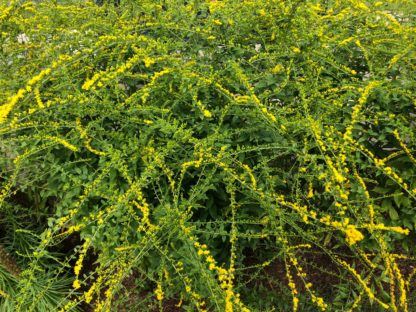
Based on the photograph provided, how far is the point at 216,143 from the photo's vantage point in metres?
2.21

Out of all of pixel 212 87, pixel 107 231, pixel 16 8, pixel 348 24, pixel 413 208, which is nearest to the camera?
pixel 107 231

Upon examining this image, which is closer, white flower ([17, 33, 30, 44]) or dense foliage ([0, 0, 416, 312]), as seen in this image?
dense foliage ([0, 0, 416, 312])

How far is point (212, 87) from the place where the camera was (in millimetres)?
2488

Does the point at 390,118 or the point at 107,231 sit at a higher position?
the point at 390,118

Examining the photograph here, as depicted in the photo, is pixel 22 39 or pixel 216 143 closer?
pixel 216 143

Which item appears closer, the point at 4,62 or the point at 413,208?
the point at 413,208

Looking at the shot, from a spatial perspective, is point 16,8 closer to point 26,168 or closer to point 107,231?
point 26,168

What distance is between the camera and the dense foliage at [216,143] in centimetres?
207

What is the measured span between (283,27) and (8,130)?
1.74 m

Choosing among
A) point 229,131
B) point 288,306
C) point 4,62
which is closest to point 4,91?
point 4,62

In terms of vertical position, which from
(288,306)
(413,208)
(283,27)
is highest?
(283,27)

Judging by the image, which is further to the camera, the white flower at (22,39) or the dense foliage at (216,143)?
the white flower at (22,39)

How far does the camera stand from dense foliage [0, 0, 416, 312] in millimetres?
2072

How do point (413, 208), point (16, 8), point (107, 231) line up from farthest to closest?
point (16, 8), point (413, 208), point (107, 231)
